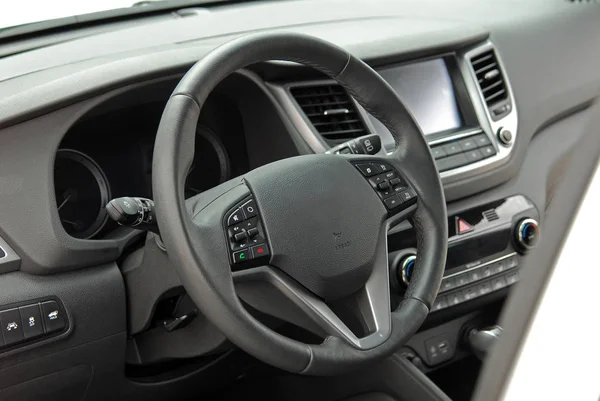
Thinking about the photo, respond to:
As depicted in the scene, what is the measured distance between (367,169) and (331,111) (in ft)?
1.19

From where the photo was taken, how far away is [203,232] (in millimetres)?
1192

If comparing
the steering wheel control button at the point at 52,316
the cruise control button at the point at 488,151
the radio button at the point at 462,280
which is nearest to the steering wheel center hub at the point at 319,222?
the steering wheel control button at the point at 52,316

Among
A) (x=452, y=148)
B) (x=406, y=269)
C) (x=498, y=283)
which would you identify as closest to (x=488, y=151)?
(x=452, y=148)

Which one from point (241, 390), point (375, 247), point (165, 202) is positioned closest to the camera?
point (165, 202)

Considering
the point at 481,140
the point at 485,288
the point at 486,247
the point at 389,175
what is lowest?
the point at 485,288

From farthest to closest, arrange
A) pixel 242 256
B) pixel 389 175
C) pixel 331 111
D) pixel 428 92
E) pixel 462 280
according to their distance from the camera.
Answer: pixel 428 92
pixel 462 280
pixel 331 111
pixel 389 175
pixel 242 256

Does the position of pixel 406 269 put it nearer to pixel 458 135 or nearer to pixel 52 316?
pixel 458 135

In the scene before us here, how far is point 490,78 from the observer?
6.77 ft

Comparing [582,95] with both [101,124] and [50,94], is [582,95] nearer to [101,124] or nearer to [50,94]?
[101,124]

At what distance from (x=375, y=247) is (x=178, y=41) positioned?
0.75 meters

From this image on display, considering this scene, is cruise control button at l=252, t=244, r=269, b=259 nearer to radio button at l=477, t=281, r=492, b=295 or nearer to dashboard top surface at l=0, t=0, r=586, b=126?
dashboard top surface at l=0, t=0, r=586, b=126

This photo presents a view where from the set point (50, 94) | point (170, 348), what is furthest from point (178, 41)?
point (170, 348)

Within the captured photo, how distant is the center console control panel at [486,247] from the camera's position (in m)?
1.86

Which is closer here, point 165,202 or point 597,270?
point 597,270
